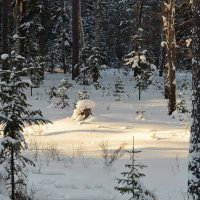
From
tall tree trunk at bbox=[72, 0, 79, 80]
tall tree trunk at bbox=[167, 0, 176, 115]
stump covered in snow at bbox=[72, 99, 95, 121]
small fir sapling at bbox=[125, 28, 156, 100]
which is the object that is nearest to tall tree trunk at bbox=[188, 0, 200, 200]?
stump covered in snow at bbox=[72, 99, 95, 121]

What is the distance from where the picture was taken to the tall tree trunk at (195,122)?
20.0 ft

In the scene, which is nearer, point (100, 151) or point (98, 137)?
point (100, 151)

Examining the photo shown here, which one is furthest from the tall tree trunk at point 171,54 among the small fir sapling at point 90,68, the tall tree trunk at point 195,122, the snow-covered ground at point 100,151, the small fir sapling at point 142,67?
the tall tree trunk at point 195,122

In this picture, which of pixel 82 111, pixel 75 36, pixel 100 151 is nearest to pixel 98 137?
pixel 100 151

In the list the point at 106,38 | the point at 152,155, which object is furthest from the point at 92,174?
the point at 106,38

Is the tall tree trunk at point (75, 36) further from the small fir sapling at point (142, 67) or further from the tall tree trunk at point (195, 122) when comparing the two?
the tall tree trunk at point (195, 122)

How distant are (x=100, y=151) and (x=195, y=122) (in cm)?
395

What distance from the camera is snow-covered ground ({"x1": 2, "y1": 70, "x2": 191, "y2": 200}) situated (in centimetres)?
757

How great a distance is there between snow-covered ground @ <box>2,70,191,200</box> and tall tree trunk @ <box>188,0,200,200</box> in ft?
2.20

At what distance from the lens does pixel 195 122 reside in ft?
20.4

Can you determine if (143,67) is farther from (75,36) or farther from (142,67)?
(75,36)

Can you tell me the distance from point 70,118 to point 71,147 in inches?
169

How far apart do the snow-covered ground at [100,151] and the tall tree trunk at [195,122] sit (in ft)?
2.20

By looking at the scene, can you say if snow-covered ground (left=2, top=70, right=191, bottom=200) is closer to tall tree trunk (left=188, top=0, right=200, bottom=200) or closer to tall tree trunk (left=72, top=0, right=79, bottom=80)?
tall tree trunk (left=188, top=0, right=200, bottom=200)
